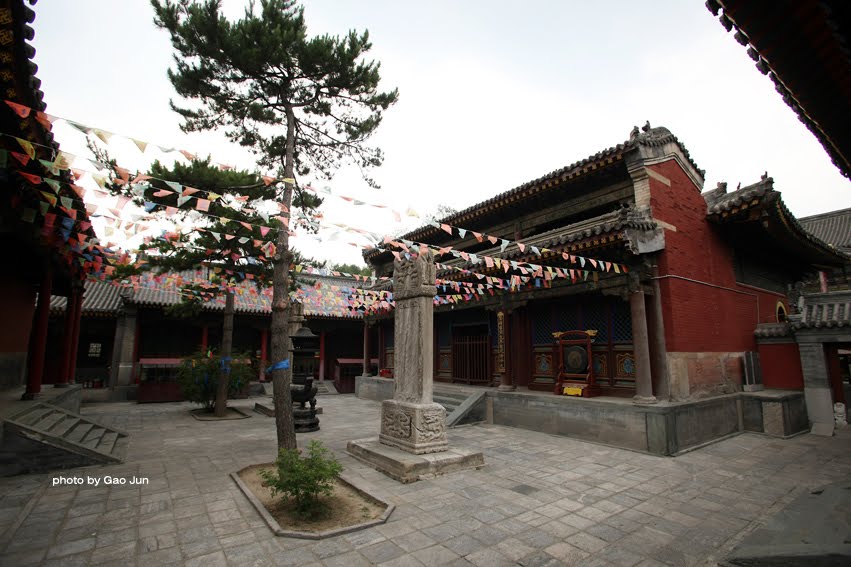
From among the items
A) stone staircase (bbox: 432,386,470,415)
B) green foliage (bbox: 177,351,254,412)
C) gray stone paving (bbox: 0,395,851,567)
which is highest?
green foliage (bbox: 177,351,254,412)

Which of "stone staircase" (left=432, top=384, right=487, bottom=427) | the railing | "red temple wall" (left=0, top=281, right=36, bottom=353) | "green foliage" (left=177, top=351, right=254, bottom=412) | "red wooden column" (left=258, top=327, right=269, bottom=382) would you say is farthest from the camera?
"red wooden column" (left=258, top=327, right=269, bottom=382)

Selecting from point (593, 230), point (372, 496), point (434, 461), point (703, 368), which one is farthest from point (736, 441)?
point (372, 496)

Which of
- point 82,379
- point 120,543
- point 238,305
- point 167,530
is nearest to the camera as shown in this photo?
point 120,543

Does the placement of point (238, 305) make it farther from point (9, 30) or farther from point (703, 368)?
point (703, 368)

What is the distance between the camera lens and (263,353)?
18.9 meters

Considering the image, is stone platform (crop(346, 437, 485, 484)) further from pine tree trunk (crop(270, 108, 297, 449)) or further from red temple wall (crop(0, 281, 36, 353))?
red temple wall (crop(0, 281, 36, 353))

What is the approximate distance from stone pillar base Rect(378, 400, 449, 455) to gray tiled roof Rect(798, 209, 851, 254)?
22276 mm

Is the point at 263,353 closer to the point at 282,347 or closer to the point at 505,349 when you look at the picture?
the point at 505,349

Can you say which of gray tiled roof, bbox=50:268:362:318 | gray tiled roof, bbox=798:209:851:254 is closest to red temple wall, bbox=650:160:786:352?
gray tiled roof, bbox=50:268:362:318

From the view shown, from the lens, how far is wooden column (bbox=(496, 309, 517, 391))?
1095 centimetres

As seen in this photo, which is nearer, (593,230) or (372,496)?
(372,496)

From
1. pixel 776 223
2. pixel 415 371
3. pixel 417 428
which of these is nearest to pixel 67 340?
pixel 415 371

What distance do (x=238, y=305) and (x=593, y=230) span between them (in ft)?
51.7

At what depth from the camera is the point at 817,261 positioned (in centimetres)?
1321
